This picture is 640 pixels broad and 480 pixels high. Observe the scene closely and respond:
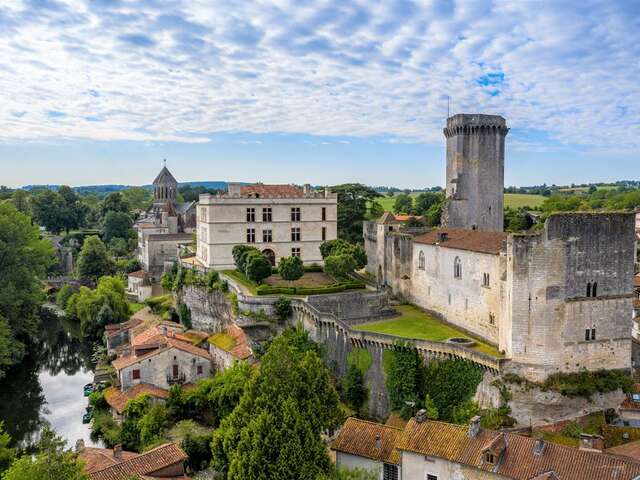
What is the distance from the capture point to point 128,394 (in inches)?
1409

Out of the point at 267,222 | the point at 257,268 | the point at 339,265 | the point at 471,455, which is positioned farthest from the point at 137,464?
the point at 267,222

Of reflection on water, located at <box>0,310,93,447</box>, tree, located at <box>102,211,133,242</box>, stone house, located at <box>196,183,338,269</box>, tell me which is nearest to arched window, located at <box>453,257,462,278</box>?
stone house, located at <box>196,183,338,269</box>

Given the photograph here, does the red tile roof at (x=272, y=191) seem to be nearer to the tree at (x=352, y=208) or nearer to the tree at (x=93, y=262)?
the tree at (x=352, y=208)

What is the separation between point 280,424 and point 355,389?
36.0 ft

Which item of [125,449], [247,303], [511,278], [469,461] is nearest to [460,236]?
[511,278]

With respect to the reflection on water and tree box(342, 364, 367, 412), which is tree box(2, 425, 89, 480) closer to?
the reflection on water

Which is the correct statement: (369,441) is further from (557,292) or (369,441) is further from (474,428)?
(557,292)

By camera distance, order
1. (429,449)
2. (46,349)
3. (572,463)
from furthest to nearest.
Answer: (46,349), (429,449), (572,463)

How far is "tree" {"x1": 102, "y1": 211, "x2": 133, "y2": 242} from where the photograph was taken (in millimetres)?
101500

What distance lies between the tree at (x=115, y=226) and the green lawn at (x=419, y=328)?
245 ft

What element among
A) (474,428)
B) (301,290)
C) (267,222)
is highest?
(267,222)

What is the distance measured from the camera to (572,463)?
68.8 feet

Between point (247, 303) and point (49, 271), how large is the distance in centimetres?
5616

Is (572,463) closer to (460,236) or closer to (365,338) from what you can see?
(365,338)
